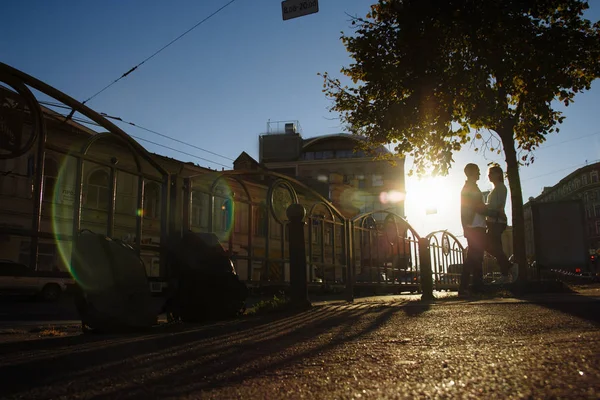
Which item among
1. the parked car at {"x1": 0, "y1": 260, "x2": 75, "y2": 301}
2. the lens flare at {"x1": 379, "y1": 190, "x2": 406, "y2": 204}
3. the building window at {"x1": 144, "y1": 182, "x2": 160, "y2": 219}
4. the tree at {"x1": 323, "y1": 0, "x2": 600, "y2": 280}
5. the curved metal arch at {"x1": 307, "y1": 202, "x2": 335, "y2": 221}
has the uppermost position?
the lens flare at {"x1": 379, "y1": 190, "x2": 406, "y2": 204}

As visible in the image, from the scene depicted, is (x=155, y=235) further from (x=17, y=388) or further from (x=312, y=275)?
(x=17, y=388)

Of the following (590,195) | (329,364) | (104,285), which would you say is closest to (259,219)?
(104,285)

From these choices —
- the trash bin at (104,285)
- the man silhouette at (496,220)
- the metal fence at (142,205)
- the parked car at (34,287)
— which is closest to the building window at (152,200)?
the metal fence at (142,205)

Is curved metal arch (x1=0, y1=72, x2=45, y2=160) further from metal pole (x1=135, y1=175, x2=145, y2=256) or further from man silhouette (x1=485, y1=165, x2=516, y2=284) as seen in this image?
man silhouette (x1=485, y1=165, x2=516, y2=284)

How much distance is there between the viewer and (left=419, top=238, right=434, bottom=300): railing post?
29.6 feet

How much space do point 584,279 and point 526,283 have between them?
713 inches

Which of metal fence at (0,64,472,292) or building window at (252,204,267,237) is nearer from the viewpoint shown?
metal fence at (0,64,472,292)

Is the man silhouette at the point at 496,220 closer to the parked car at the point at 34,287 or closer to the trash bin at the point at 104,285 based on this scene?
the trash bin at the point at 104,285

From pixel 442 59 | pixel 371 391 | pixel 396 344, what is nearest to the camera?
pixel 371 391

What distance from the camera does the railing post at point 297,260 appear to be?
21.4ft

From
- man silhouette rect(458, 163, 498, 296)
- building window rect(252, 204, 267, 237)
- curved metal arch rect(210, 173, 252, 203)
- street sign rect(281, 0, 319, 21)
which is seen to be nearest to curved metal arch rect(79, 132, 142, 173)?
curved metal arch rect(210, 173, 252, 203)

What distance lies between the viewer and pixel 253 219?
730cm

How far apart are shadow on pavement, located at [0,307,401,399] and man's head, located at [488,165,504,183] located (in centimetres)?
645

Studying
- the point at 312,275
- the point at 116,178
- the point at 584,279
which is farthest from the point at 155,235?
the point at 584,279
